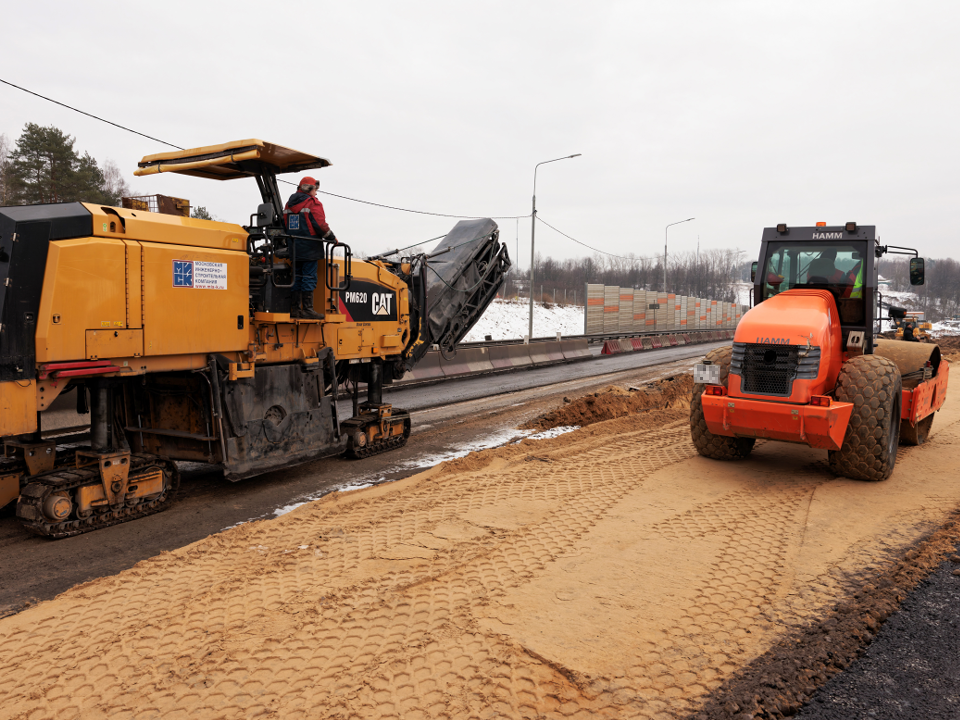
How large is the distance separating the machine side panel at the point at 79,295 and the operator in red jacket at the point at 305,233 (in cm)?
182

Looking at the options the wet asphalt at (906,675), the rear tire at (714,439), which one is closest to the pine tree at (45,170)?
the rear tire at (714,439)

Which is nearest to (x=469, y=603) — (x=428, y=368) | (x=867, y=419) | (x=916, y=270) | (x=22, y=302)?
(x=22, y=302)

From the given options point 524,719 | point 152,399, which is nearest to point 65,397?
point 152,399

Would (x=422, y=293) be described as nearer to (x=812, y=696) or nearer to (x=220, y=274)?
(x=220, y=274)

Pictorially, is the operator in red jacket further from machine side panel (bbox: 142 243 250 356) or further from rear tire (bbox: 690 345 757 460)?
rear tire (bbox: 690 345 757 460)

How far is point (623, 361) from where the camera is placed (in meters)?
23.8

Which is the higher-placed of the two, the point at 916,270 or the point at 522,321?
the point at 916,270

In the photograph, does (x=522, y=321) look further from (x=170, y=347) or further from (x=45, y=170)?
(x=170, y=347)

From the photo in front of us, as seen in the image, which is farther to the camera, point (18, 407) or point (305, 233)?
point (305, 233)

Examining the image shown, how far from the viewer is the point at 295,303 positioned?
7.13m

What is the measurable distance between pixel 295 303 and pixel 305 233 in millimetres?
Answer: 762

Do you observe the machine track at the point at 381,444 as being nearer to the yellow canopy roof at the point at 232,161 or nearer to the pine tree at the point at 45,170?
the yellow canopy roof at the point at 232,161

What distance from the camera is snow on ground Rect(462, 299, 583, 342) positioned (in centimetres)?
3738

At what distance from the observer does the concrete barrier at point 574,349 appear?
23172 mm
